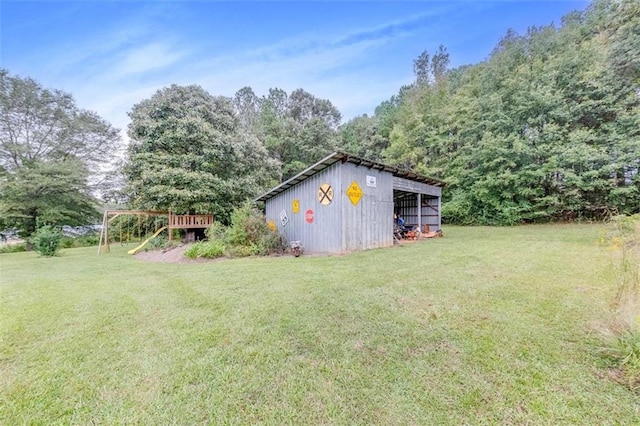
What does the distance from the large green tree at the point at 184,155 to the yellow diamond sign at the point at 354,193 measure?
659cm

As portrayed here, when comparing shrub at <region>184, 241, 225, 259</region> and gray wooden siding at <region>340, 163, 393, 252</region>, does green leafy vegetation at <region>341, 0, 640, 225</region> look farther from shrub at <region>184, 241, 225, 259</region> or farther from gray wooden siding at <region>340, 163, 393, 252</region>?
shrub at <region>184, 241, 225, 259</region>

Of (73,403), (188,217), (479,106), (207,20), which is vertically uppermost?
(479,106)

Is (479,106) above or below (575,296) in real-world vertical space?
above

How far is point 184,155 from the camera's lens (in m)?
A: 12.1

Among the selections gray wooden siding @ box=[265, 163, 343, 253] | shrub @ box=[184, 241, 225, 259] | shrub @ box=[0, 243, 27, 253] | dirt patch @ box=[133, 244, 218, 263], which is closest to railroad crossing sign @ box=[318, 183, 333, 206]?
gray wooden siding @ box=[265, 163, 343, 253]

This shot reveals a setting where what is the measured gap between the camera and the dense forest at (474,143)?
40.0 ft

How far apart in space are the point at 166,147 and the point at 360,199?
9456mm

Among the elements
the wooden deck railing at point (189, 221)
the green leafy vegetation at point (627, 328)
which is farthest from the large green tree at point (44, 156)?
the green leafy vegetation at point (627, 328)

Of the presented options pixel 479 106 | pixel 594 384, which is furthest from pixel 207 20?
pixel 479 106

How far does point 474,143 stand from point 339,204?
15218 millimetres

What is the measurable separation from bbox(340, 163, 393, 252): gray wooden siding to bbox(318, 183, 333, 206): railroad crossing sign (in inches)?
18.0

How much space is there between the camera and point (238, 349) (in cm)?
268

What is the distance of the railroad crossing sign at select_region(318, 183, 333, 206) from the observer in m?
8.93

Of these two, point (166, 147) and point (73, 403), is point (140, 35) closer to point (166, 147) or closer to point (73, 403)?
point (166, 147)
